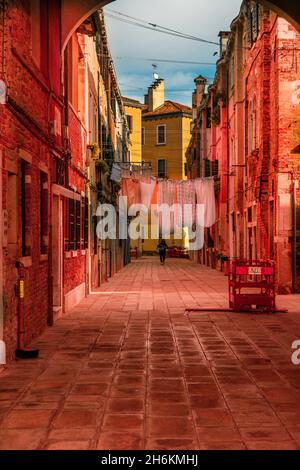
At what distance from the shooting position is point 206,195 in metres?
30.2

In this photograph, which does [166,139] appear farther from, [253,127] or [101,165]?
[101,165]

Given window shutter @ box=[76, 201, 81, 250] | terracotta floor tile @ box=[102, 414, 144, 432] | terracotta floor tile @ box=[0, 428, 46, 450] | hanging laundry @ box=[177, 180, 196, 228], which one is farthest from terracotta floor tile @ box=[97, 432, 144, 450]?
hanging laundry @ box=[177, 180, 196, 228]

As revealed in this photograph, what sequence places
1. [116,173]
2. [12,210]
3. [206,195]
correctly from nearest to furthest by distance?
1. [12,210]
2. [116,173]
3. [206,195]

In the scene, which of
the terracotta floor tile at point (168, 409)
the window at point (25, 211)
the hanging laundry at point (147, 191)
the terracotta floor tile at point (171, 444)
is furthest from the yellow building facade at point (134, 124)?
the terracotta floor tile at point (171, 444)

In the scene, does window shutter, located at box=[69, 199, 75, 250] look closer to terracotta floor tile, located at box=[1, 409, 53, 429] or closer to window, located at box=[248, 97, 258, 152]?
window, located at box=[248, 97, 258, 152]

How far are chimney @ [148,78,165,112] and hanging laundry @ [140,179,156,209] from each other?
37.6 metres

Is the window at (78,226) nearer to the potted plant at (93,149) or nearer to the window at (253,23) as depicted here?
the potted plant at (93,149)

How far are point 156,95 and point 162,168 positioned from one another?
7542mm

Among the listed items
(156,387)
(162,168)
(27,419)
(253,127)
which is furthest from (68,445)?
(162,168)

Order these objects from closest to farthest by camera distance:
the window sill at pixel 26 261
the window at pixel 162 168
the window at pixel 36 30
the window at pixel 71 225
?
the window sill at pixel 26 261 < the window at pixel 36 30 < the window at pixel 71 225 < the window at pixel 162 168

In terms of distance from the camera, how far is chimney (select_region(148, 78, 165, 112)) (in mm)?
65750

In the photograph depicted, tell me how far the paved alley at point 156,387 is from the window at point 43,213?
147 centimetres

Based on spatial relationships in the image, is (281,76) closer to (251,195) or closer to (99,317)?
(251,195)

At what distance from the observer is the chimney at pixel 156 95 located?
6575 cm
